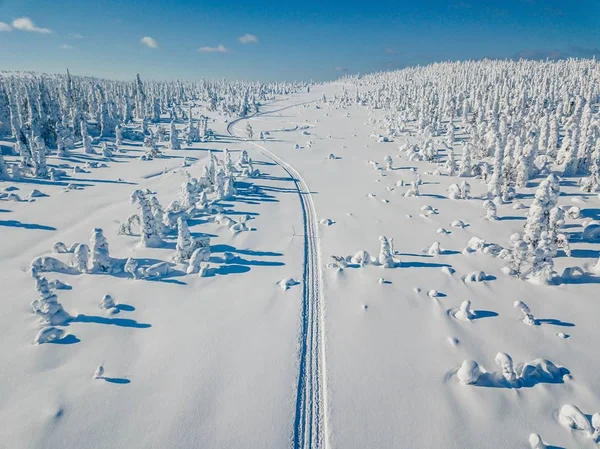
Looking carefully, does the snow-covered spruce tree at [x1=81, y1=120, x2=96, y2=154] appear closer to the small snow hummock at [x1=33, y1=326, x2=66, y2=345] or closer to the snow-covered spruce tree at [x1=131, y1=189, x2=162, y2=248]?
the snow-covered spruce tree at [x1=131, y1=189, x2=162, y2=248]

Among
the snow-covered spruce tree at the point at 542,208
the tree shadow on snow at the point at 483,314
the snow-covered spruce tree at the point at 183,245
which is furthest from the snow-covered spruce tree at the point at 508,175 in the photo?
the snow-covered spruce tree at the point at 183,245

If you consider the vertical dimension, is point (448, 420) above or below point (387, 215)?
below

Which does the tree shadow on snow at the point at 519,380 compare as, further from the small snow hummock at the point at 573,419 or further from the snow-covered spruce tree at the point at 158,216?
the snow-covered spruce tree at the point at 158,216

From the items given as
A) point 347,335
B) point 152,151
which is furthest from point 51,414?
point 152,151

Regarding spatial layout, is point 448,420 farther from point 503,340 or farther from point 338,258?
point 338,258

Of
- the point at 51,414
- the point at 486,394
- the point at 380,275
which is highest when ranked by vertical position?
the point at 380,275

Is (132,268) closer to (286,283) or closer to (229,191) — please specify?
(286,283)

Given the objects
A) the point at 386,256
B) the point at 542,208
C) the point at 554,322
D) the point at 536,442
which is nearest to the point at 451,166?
the point at 542,208

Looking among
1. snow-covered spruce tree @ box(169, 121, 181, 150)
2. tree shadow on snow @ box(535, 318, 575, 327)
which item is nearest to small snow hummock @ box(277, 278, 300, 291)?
tree shadow on snow @ box(535, 318, 575, 327)
